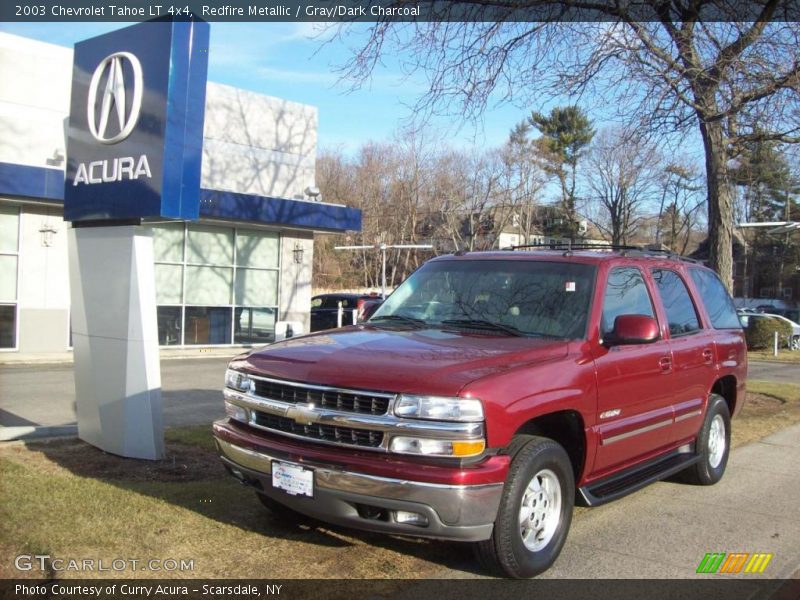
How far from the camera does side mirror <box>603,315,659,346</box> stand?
485 centimetres

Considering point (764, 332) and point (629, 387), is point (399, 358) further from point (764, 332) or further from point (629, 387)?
point (764, 332)

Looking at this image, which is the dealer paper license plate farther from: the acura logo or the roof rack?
the acura logo

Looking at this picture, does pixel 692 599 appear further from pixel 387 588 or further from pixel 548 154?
pixel 548 154

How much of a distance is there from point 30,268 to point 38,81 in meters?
4.38

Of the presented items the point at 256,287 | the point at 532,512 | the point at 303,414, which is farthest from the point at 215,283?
the point at 532,512

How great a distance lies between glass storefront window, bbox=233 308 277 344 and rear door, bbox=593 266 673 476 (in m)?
16.7

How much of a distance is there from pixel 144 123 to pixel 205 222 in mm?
13496

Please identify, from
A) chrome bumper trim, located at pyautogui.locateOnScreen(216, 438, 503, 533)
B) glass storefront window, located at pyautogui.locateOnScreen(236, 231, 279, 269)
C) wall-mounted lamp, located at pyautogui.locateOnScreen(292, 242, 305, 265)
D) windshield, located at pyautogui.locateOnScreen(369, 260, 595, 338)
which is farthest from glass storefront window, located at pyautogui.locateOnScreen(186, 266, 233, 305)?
chrome bumper trim, located at pyautogui.locateOnScreen(216, 438, 503, 533)

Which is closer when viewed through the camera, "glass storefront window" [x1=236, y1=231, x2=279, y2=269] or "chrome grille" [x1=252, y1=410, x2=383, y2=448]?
"chrome grille" [x1=252, y1=410, x2=383, y2=448]

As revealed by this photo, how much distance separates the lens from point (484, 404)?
154 inches

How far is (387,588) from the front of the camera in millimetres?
4148

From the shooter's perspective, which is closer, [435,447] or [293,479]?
[435,447]

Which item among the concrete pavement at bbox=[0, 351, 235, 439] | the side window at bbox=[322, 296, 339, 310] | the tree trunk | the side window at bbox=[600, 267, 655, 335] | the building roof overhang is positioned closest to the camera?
the side window at bbox=[600, 267, 655, 335]

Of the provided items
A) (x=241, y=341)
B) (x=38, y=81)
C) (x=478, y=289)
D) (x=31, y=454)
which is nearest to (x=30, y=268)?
(x=38, y=81)
